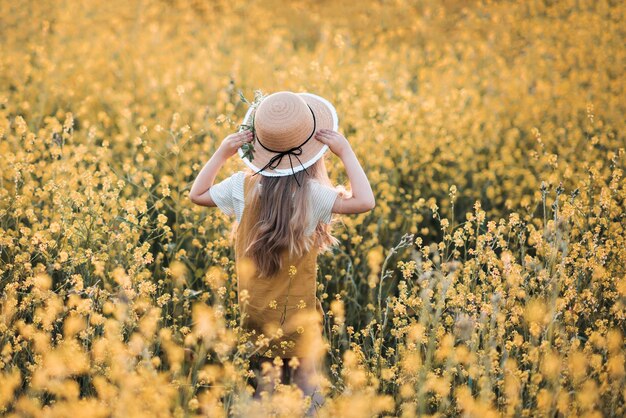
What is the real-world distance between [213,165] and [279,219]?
40cm

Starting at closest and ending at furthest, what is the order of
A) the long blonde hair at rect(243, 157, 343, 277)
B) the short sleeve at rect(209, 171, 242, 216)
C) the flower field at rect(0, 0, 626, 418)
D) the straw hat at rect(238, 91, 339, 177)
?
1. the flower field at rect(0, 0, 626, 418)
2. the straw hat at rect(238, 91, 339, 177)
3. the long blonde hair at rect(243, 157, 343, 277)
4. the short sleeve at rect(209, 171, 242, 216)

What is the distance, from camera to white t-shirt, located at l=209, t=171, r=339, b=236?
2.60 metres

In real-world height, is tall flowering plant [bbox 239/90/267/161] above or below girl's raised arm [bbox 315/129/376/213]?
above

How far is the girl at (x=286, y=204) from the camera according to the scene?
8.27ft

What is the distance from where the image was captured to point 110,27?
330 inches

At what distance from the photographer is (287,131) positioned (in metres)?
2.46

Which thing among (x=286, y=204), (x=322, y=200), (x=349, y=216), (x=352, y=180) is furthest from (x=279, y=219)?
(x=349, y=216)

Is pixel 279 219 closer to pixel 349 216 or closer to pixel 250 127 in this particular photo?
pixel 250 127

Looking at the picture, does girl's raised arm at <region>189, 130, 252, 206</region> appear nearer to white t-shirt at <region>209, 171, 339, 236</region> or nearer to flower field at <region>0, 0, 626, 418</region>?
white t-shirt at <region>209, 171, 339, 236</region>

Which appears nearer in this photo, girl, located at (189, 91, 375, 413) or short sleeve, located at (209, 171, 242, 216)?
girl, located at (189, 91, 375, 413)

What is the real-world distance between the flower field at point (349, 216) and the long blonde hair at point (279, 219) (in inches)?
11.8

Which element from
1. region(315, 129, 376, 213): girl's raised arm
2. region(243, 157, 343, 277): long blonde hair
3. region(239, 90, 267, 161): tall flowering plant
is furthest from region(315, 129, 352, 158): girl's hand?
region(239, 90, 267, 161): tall flowering plant

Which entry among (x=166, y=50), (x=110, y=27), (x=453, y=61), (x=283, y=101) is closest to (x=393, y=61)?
(x=453, y=61)

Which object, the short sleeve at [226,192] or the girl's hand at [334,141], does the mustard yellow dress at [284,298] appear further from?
the girl's hand at [334,141]
